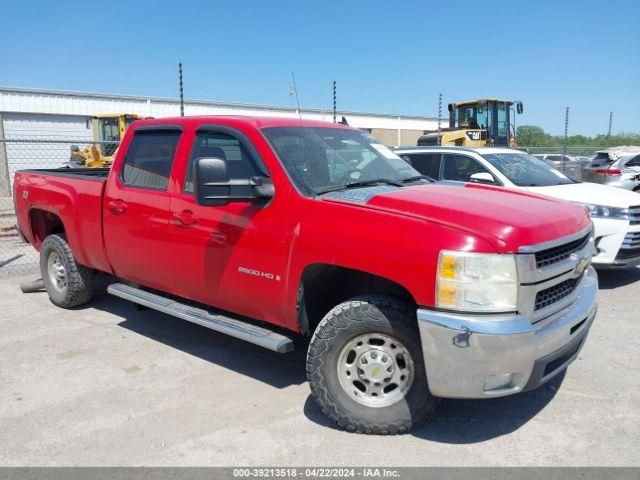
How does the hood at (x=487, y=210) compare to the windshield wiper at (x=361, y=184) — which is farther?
the windshield wiper at (x=361, y=184)

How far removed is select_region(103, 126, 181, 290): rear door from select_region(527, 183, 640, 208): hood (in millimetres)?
4452

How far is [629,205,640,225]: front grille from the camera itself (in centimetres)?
679

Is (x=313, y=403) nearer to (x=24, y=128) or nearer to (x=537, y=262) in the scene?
(x=537, y=262)

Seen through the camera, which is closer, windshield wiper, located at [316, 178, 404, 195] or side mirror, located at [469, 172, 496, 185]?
windshield wiper, located at [316, 178, 404, 195]

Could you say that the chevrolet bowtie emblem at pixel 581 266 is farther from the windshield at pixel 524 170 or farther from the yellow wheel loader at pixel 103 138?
the yellow wheel loader at pixel 103 138

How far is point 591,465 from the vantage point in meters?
3.17

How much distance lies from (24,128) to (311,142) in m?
28.5

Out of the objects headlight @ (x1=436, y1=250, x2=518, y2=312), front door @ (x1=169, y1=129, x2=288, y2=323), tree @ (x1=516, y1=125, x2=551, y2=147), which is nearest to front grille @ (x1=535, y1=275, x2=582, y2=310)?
headlight @ (x1=436, y1=250, x2=518, y2=312)

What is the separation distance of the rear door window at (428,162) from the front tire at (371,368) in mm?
5370

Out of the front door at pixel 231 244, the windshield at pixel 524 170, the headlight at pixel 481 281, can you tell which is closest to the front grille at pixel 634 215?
the windshield at pixel 524 170

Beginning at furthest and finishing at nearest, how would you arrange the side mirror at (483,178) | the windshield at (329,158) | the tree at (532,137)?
the tree at (532,137) → the side mirror at (483,178) → the windshield at (329,158)

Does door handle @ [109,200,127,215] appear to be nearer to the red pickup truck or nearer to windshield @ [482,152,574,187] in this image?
the red pickup truck

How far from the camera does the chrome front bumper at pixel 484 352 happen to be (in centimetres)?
299

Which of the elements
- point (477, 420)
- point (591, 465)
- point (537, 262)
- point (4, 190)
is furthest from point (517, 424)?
point (4, 190)
